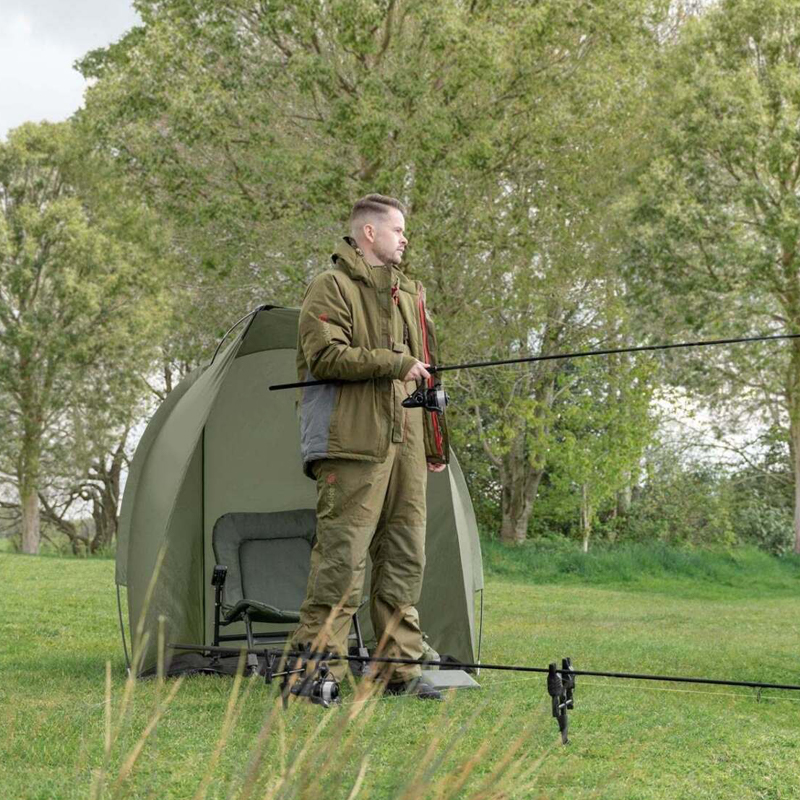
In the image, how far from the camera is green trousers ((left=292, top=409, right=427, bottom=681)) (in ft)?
14.4

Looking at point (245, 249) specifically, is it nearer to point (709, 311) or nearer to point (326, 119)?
point (326, 119)

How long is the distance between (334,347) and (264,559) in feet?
6.12

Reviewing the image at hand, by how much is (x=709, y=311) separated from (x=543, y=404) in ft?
8.33

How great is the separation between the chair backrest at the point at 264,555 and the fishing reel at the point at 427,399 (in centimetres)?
174

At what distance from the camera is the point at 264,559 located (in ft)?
19.3

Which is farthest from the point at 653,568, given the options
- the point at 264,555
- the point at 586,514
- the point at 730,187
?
the point at 264,555

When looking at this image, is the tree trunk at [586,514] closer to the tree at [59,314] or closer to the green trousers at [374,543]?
the tree at [59,314]

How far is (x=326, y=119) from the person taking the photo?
46.3 ft

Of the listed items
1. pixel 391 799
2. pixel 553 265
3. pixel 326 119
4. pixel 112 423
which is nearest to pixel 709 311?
pixel 553 265

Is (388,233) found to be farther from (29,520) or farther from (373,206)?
(29,520)

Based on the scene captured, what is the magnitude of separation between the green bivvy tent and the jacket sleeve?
81 cm

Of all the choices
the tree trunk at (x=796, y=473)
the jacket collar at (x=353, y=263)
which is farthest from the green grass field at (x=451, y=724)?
the tree trunk at (x=796, y=473)

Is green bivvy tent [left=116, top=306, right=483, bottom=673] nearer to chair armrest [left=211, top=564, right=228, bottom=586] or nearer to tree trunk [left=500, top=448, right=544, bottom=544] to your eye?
chair armrest [left=211, top=564, right=228, bottom=586]

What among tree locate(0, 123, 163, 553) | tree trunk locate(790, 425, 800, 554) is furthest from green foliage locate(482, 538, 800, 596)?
tree locate(0, 123, 163, 553)
